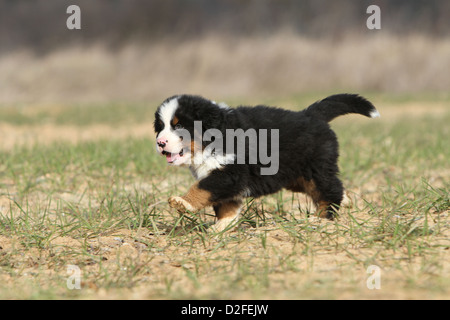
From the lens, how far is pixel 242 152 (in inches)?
148

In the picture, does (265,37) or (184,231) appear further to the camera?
(265,37)

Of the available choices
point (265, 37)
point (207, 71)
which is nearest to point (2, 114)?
point (207, 71)

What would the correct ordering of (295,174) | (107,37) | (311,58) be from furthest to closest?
(107,37) → (311,58) → (295,174)

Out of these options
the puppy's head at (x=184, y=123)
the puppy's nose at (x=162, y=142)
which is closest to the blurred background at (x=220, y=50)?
the puppy's head at (x=184, y=123)

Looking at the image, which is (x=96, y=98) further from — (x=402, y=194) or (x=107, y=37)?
(x=402, y=194)

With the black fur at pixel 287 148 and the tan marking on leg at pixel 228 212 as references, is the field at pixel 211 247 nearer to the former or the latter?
the tan marking on leg at pixel 228 212

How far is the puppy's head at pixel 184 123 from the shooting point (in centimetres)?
364

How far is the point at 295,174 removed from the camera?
4062 millimetres

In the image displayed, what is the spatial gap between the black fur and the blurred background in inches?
561

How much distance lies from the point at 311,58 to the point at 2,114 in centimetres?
1021

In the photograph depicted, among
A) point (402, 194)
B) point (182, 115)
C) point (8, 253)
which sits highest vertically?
point (182, 115)

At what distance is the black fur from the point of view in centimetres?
369

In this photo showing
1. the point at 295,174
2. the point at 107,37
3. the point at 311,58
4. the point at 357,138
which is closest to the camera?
the point at 295,174

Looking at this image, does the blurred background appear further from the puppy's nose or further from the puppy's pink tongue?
the puppy's nose
